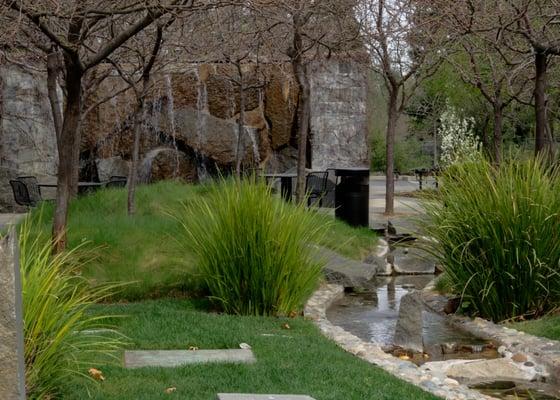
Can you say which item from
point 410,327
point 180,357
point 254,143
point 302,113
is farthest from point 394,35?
point 180,357

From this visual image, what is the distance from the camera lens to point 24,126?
19.8 metres

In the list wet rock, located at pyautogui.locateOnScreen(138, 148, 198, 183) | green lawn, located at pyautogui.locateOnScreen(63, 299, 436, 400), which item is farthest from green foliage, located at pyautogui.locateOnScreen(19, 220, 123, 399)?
wet rock, located at pyautogui.locateOnScreen(138, 148, 198, 183)

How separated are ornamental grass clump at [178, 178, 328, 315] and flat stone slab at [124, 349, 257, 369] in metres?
1.78

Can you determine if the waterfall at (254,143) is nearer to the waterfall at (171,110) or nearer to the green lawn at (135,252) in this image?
the waterfall at (171,110)

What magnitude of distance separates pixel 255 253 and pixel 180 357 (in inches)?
81.2

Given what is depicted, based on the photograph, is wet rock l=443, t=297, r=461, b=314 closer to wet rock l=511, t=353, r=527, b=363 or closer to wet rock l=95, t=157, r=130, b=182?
wet rock l=511, t=353, r=527, b=363

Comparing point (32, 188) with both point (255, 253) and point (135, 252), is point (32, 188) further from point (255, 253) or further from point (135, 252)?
point (255, 253)

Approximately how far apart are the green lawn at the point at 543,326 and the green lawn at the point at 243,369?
1.93 metres

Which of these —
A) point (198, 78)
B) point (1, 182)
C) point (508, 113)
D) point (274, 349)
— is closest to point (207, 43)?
point (198, 78)

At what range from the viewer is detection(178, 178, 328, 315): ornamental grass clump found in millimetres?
7617

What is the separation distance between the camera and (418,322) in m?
7.21

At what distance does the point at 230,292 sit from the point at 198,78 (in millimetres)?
12805

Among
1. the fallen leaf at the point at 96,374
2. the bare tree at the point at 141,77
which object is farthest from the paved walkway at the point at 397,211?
the fallen leaf at the point at 96,374

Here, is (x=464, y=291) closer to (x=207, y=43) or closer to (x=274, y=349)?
(x=274, y=349)
